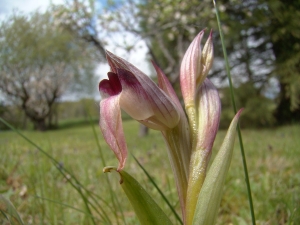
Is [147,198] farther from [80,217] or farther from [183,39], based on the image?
[183,39]

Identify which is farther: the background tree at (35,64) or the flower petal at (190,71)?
the background tree at (35,64)

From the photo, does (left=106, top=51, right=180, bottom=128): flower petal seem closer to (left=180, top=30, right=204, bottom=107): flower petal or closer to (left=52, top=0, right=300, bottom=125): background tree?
(left=180, top=30, right=204, bottom=107): flower petal

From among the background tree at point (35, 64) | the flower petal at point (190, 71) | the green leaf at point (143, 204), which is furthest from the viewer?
the background tree at point (35, 64)

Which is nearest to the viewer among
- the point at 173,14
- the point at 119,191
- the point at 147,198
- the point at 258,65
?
the point at 147,198

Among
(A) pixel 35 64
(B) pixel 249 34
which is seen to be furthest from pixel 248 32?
(A) pixel 35 64

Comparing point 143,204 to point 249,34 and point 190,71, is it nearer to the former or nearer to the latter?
point 190,71

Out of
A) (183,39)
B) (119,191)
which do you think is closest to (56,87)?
(183,39)

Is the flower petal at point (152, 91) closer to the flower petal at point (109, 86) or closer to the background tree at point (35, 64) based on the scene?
the flower petal at point (109, 86)

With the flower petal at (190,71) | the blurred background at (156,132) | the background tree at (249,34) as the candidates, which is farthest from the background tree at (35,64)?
the flower petal at (190,71)
